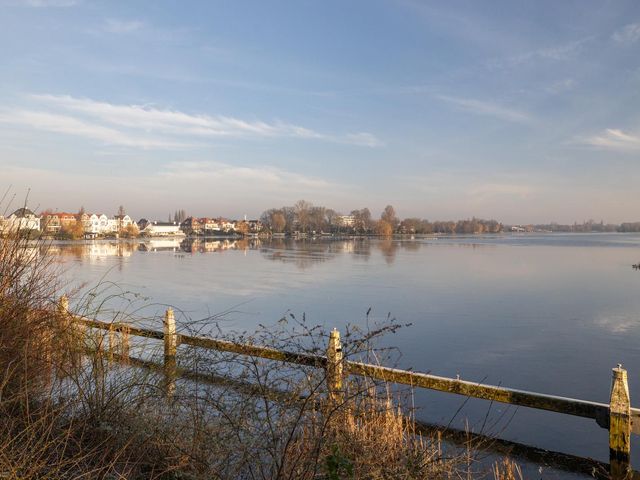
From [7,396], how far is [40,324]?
730 mm

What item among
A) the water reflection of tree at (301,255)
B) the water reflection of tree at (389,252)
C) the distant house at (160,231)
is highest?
the distant house at (160,231)

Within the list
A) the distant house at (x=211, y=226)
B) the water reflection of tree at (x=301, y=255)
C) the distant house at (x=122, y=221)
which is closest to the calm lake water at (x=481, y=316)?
the water reflection of tree at (x=301, y=255)

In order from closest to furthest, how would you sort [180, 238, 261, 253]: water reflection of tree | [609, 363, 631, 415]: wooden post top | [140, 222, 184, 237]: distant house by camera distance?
[609, 363, 631, 415]: wooden post top < [180, 238, 261, 253]: water reflection of tree < [140, 222, 184, 237]: distant house

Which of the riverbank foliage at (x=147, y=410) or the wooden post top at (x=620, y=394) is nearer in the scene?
the riverbank foliage at (x=147, y=410)

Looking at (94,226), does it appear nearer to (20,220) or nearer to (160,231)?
(160,231)

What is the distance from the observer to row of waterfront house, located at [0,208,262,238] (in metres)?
5.73

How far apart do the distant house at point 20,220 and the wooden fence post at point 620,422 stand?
7.23 m

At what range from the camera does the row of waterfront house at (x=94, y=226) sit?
573 cm

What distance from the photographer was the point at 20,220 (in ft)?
17.9

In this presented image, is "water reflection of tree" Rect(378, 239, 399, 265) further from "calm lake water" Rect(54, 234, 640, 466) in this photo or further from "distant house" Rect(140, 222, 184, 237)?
"distant house" Rect(140, 222, 184, 237)

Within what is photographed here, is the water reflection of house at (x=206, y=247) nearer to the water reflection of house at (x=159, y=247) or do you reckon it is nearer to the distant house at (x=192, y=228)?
the water reflection of house at (x=159, y=247)

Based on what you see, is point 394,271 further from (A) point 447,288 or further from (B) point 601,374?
(B) point 601,374

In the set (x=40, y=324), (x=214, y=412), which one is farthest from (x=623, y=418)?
(x=40, y=324)

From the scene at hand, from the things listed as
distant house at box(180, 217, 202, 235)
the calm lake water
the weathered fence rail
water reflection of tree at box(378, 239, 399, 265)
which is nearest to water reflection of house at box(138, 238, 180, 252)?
water reflection of tree at box(378, 239, 399, 265)
